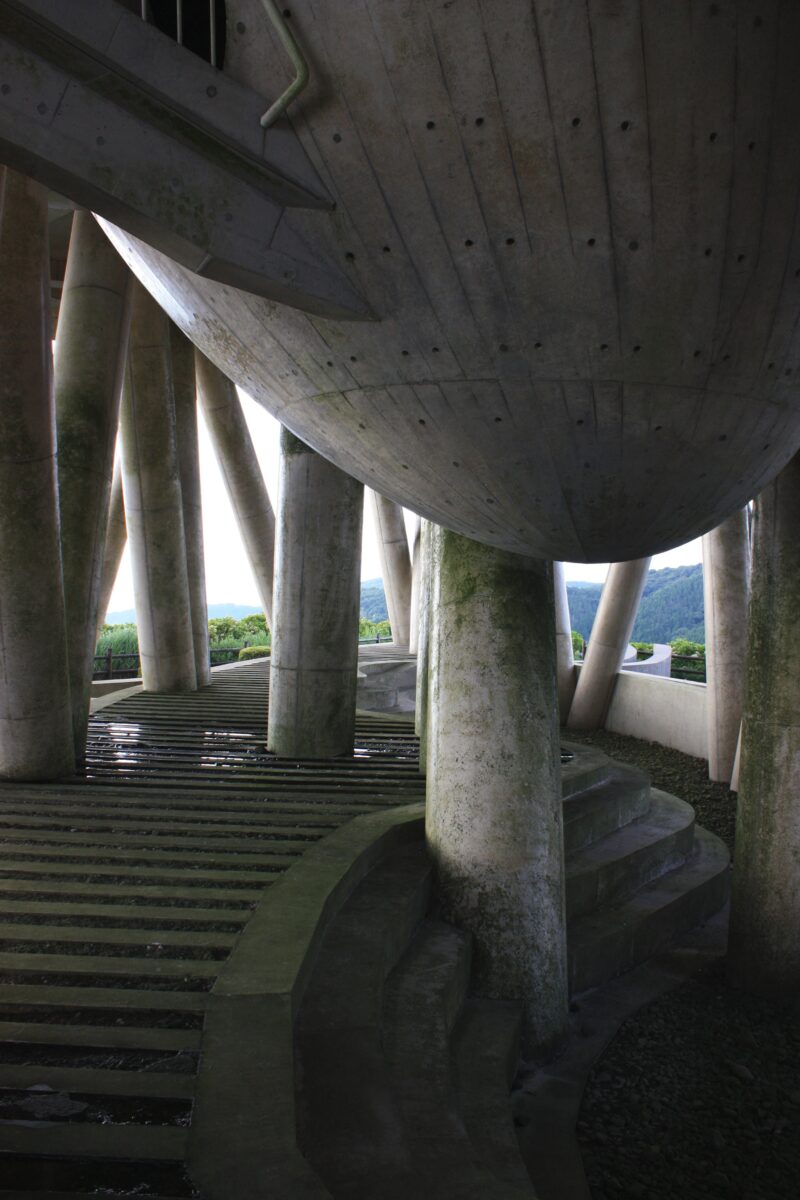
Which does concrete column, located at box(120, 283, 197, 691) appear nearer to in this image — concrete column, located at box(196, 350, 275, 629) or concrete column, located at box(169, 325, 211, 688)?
concrete column, located at box(169, 325, 211, 688)

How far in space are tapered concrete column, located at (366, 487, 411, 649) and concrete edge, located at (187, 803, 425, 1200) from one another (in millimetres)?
18235

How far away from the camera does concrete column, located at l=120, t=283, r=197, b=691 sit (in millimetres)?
12039

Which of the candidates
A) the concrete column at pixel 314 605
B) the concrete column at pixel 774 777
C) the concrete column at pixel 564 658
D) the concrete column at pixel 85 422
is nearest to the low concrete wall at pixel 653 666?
the concrete column at pixel 564 658

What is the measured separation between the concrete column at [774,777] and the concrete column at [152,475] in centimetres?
786

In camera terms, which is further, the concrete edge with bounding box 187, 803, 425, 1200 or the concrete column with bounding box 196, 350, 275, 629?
the concrete column with bounding box 196, 350, 275, 629

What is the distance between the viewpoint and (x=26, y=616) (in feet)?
24.1

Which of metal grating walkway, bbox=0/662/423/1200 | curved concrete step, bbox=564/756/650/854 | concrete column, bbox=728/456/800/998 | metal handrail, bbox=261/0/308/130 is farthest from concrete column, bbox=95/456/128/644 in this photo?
metal handrail, bbox=261/0/308/130

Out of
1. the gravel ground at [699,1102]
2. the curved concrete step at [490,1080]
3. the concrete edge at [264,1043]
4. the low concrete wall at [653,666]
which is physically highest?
the low concrete wall at [653,666]

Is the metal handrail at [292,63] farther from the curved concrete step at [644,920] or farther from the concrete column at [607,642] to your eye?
the concrete column at [607,642]

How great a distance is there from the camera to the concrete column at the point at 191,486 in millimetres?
13797

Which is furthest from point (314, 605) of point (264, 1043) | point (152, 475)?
point (264, 1043)

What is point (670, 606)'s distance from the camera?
95.4 m

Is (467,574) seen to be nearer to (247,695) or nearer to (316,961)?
(316,961)

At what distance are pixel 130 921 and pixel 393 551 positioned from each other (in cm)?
1946
